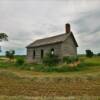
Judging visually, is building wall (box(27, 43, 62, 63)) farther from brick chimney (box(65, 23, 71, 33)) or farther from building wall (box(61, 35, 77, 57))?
brick chimney (box(65, 23, 71, 33))

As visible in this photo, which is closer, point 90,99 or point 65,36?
point 90,99

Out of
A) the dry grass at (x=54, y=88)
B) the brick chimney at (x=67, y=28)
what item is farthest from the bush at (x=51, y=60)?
the dry grass at (x=54, y=88)

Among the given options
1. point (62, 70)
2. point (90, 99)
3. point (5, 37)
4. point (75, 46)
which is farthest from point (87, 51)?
point (90, 99)

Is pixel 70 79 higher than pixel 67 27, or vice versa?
pixel 67 27

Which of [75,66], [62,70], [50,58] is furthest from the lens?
[50,58]

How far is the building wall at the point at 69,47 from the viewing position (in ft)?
92.9

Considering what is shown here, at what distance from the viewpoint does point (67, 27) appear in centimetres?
2967

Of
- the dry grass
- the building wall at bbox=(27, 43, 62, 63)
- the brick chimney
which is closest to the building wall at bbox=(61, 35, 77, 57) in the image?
the building wall at bbox=(27, 43, 62, 63)

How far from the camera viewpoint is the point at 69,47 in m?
29.0

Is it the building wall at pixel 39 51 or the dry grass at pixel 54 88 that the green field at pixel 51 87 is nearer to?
the dry grass at pixel 54 88

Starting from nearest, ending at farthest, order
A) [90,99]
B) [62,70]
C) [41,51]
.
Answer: [90,99], [62,70], [41,51]

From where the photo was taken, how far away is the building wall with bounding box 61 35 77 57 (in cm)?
2831

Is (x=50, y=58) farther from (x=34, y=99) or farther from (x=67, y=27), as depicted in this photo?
(x=34, y=99)

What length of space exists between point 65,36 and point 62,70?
7.10m
